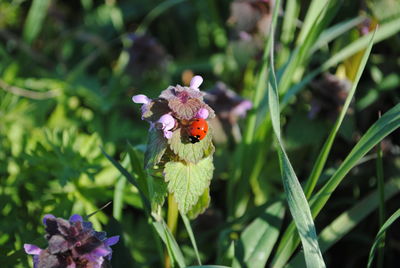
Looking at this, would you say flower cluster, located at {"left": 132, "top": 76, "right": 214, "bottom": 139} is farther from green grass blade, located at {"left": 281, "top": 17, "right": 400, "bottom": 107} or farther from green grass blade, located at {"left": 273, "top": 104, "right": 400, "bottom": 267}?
green grass blade, located at {"left": 281, "top": 17, "right": 400, "bottom": 107}

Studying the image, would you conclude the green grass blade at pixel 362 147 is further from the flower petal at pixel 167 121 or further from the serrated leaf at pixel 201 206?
the flower petal at pixel 167 121

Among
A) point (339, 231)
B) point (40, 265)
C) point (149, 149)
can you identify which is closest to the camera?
point (40, 265)

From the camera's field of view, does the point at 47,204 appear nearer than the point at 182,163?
No

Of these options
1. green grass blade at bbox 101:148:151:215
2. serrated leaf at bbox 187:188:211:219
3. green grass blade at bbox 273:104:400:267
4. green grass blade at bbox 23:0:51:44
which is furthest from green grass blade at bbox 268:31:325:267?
green grass blade at bbox 23:0:51:44

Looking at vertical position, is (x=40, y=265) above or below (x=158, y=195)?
below

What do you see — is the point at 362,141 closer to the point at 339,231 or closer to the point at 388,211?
the point at 339,231

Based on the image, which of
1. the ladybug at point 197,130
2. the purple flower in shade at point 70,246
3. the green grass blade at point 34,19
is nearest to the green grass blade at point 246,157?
the ladybug at point 197,130

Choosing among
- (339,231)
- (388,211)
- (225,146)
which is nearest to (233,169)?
(225,146)

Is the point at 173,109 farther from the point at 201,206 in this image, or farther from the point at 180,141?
the point at 201,206
